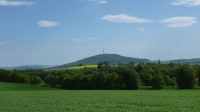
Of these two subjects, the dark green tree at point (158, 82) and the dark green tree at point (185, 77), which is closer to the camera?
the dark green tree at point (185, 77)

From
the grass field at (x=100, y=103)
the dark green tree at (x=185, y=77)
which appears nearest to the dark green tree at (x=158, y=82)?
the dark green tree at (x=185, y=77)

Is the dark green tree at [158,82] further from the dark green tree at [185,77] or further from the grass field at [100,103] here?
the grass field at [100,103]

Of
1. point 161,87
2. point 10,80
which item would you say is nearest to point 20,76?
point 10,80

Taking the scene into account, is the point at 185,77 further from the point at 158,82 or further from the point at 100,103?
the point at 100,103

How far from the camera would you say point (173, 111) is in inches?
853

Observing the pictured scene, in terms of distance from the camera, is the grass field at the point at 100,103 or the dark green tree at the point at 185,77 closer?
the grass field at the point at 100,103

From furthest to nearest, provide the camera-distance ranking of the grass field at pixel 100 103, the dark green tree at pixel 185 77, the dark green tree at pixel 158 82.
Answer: the dark green tree at pixel 158 82
the dark green tree at pixel 185 77
the grass field at pixel 100 103

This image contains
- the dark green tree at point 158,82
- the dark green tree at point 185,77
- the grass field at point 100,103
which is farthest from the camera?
the dark green tree at point 158,82

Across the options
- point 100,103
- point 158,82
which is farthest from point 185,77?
point 100,103

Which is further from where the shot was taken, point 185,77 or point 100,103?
point 185,77

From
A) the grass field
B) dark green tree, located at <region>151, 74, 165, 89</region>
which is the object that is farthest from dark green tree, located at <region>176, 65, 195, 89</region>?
the grass field

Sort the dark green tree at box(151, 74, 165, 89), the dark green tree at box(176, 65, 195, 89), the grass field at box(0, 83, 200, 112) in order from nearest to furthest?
the grass field at box(0, 83, 200, 112) < the dark green tree at box(176, 65, 195, 89) < the dark green tree at box(151, 74, 165, 89)

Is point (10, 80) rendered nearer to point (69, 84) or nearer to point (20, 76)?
point (20, 76)

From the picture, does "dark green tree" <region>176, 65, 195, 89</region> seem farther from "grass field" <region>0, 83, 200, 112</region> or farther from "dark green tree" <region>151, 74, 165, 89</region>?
"grass field" <region>0, 83, 200, 112</region>
